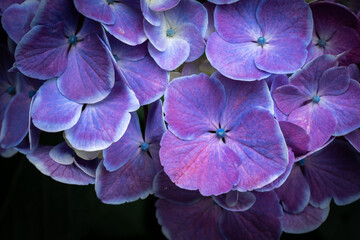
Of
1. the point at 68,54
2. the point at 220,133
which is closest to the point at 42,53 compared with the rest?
the point at 68,54

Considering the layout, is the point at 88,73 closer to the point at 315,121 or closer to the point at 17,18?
the point at 17,18

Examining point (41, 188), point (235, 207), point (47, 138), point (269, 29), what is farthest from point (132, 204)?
point (269, 29)

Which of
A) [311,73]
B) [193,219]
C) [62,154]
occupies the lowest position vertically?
[193,219]

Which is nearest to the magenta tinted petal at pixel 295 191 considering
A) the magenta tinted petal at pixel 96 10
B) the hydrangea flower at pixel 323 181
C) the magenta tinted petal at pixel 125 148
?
the hydrangea flower at pixel 323 181

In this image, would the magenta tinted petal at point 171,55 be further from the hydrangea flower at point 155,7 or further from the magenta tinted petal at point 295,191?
the magenta tinted petal at point 295,191

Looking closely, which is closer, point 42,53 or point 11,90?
point 42,53

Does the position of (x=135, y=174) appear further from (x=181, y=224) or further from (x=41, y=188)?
(x=41, y=188)
